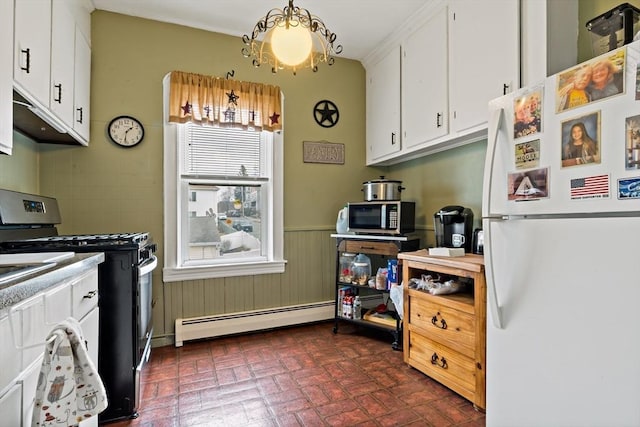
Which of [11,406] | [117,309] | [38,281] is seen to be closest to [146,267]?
[117,309]

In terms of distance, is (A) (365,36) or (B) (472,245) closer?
(B) (472,245)

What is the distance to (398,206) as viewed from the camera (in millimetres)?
2674

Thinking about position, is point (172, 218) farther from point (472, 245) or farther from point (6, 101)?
point (472, 245)

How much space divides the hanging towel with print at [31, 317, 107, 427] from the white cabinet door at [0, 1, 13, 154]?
0.97 m

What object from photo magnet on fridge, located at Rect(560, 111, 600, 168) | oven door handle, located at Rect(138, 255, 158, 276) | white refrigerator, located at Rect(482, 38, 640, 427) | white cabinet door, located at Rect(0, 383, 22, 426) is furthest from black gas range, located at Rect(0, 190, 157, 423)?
photo magnet on fridge, located at Rect(560, 111, 600, 168)

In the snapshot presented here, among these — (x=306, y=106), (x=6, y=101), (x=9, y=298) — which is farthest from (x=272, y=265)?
(x=9, y=298)

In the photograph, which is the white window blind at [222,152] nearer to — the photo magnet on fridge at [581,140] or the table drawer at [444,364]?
the table drawer at [444,364]

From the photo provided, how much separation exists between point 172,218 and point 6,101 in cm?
150

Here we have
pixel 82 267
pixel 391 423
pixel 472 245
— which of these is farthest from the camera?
pixel 472 245

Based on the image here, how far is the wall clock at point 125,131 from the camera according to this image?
8.53ft

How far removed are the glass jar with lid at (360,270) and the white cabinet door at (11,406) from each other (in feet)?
7.93

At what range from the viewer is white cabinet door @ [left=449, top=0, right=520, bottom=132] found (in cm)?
189

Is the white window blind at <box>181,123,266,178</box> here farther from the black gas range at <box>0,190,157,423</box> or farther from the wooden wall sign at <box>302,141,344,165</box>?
the black gas range at <box>0,190,157,423</box>

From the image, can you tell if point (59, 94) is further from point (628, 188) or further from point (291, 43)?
point (628, 188)
